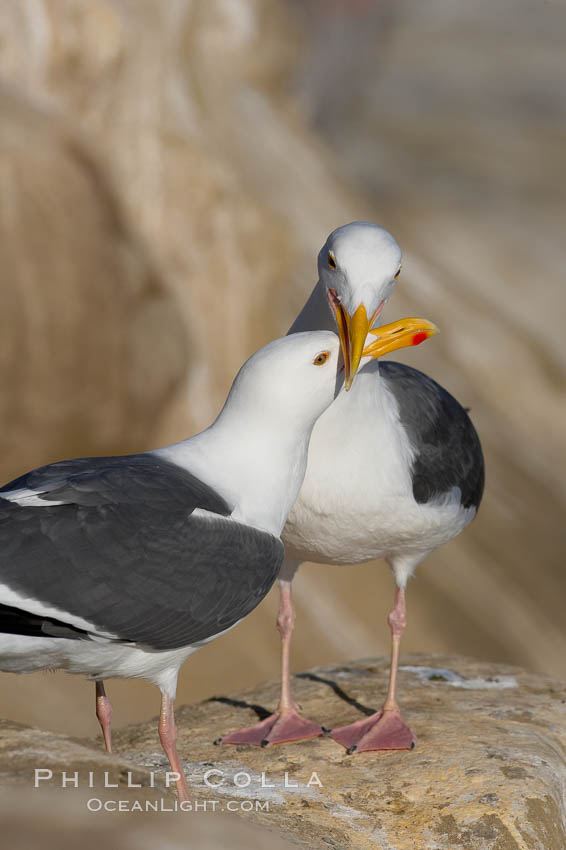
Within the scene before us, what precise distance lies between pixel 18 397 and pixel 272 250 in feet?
18.5

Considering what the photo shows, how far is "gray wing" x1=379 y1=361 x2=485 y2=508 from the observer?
5816mm

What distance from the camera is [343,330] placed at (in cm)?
501

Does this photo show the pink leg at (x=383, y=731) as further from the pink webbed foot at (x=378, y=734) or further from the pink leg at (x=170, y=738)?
the pink leg at (x=170, y=738)

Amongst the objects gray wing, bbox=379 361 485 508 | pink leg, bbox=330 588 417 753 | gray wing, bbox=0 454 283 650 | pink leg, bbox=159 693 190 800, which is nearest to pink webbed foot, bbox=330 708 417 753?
pink leg, bbox=330 588 417 753

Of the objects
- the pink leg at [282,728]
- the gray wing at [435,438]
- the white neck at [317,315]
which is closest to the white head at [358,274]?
the white neck at [317,315]

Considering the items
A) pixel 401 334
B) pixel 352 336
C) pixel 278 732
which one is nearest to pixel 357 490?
pixel 401 334

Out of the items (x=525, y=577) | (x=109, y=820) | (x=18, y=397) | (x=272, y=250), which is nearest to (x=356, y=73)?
(x=272, y=250)

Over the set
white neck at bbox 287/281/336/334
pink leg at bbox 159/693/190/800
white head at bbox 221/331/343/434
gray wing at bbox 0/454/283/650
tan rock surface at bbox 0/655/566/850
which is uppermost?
white neck at bbox 287/281/336/334

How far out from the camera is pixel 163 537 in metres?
4.34

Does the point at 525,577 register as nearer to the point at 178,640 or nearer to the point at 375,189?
the point at 375,189

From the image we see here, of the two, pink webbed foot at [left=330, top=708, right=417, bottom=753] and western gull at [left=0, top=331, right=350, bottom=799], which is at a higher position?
western gull at [left=0, top=331, right=350, bottom=799]

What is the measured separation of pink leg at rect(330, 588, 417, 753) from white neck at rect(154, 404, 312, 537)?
5.20ft

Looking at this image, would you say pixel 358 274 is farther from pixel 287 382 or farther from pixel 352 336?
pixel 287 382

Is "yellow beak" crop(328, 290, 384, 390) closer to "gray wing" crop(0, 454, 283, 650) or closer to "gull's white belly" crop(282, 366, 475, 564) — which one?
"gull's white belly" crop(282, 366, 475, 564)
